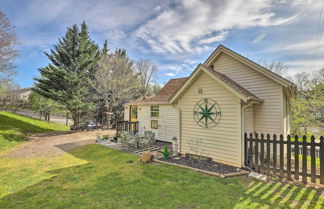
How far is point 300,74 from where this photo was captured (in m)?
21.2

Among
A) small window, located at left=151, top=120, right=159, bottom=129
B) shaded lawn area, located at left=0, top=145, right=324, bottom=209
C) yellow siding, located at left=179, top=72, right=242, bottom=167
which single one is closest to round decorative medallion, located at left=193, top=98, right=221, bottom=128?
yellow siding, located at left=179, top=72, right=242, bottom=167

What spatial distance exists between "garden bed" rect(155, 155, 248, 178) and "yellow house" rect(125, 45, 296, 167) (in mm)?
289

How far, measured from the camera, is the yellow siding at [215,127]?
5613 millimetres

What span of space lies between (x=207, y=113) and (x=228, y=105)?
37.0 inches

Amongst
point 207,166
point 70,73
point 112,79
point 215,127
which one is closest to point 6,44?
point 70,73

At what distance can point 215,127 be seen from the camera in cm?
614

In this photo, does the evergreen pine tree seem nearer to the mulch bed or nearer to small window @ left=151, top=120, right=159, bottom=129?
small window @ left=151, top=120, right=159, bottom=129

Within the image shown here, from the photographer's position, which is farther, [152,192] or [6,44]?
[6,44]

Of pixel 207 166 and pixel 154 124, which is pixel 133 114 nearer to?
pixel 154 124

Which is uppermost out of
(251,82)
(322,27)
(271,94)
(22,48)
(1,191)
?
(22,48)

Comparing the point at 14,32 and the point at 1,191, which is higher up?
the point at 14,32

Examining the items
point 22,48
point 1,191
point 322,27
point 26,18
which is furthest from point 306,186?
point 22,48

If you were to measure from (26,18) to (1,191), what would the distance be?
11034 millimetres

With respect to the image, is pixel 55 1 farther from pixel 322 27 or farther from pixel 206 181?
pixel 322 27
